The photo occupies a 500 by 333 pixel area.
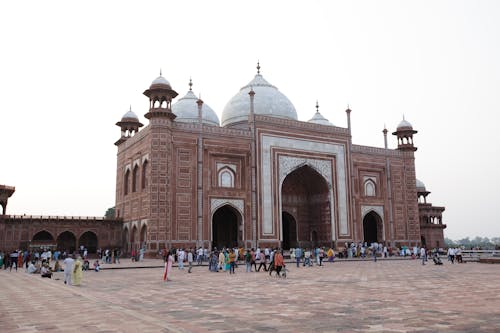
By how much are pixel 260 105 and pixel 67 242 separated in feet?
47.4

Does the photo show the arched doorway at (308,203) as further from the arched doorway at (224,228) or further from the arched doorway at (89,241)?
the arched doorway at (89,241)

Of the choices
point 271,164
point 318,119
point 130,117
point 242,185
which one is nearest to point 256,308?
point 242,185

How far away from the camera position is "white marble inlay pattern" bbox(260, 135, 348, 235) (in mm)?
25719

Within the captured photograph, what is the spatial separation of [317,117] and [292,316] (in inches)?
1239

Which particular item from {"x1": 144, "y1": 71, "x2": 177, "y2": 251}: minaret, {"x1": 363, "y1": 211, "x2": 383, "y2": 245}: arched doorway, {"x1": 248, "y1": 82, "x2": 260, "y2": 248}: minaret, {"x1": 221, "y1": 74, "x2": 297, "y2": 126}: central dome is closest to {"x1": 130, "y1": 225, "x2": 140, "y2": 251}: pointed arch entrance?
{"x1": 144, "y1": 71, "x2": 177, "y2": 251}: minaret

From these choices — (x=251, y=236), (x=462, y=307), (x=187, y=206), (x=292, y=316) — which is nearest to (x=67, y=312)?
(x=292, y=316)

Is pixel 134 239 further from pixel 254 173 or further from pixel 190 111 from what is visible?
pixel 190 111

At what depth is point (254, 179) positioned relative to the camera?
84.4ft

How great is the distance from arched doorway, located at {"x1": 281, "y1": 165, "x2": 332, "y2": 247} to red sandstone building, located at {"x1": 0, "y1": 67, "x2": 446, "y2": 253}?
0.22ft

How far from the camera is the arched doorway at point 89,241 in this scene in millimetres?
26138

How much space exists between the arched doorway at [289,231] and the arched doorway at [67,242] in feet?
41.6

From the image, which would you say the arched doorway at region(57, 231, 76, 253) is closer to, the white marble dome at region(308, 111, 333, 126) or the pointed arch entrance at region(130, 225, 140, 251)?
the pointed arch entrance at region(130, 225, 140, 251)

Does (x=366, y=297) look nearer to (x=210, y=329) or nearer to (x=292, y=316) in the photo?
(x=292, y=316)

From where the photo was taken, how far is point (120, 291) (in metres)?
9.38
